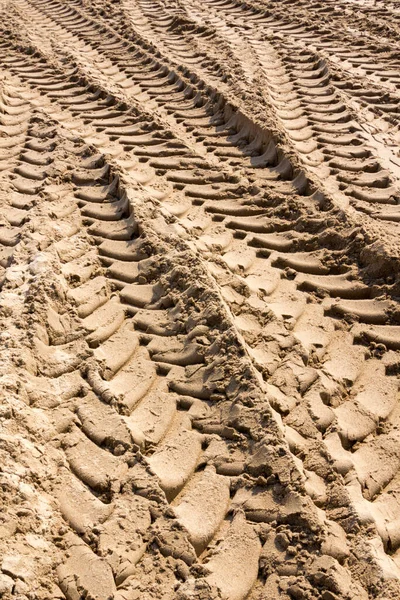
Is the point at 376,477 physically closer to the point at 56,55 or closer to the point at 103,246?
the point at 103,246

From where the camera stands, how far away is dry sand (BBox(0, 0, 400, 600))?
2.22 meters

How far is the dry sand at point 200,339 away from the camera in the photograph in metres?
2.22

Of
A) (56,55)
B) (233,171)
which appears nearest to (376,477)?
(233,171)

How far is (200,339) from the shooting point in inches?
117

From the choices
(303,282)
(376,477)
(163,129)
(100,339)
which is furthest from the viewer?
(163,129)

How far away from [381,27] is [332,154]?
326 centimetres

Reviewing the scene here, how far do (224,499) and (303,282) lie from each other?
1.39 meters

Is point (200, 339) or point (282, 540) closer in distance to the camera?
point (282, 540)

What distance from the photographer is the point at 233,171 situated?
4480 millimetres

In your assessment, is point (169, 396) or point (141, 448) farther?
point (169, 396)

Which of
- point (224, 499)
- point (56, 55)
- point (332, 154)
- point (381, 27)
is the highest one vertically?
point (381, 27)

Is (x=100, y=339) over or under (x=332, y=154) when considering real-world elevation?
under

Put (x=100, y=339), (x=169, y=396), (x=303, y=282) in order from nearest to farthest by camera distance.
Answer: (x=169, y=396), (x=100, y=339), (x=303, y=282)

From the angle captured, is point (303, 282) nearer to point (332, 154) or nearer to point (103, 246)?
point (103, 246)
